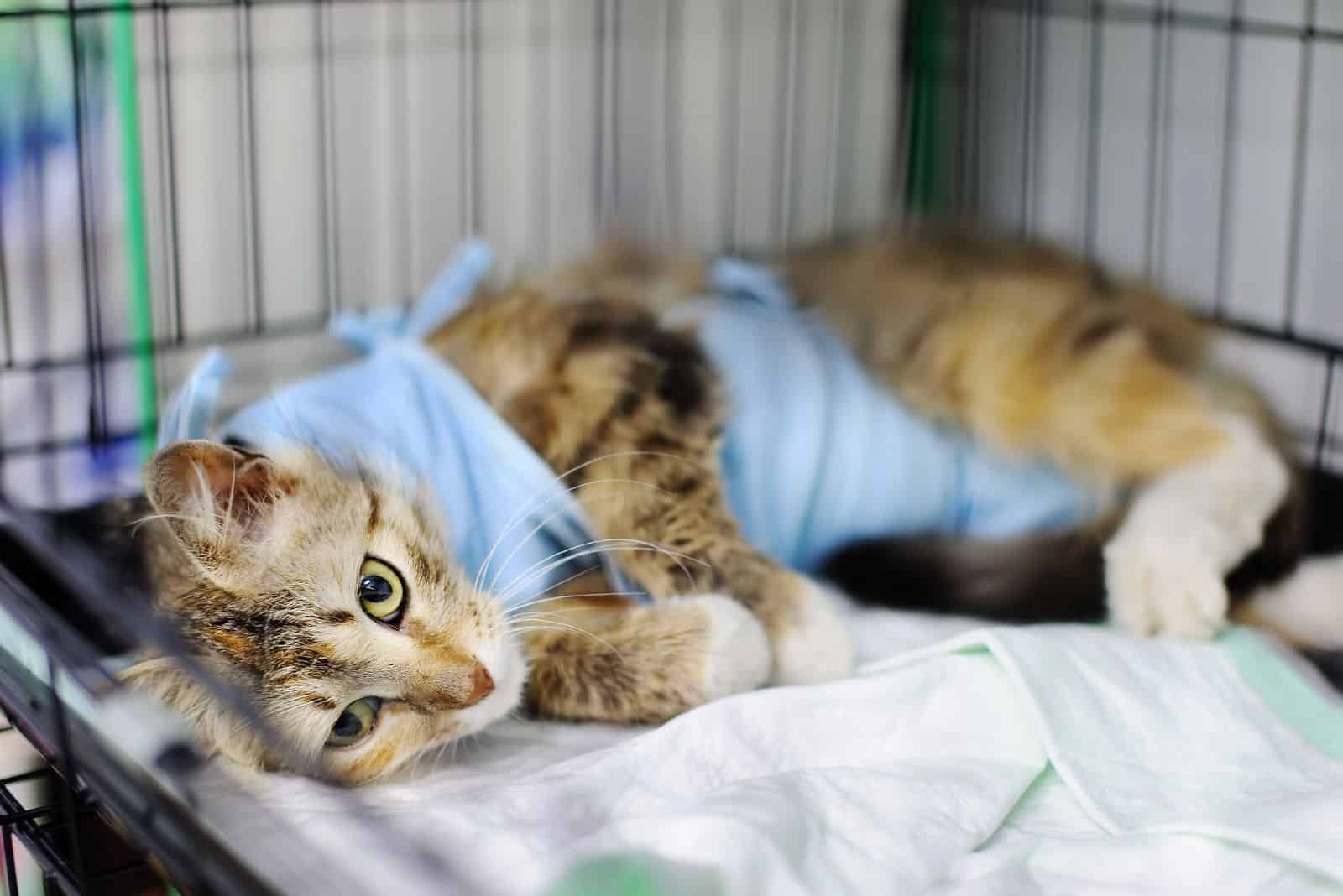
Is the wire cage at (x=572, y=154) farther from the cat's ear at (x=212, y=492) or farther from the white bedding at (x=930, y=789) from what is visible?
the white bedding at (x=930, y=789)

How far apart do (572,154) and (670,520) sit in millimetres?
1029

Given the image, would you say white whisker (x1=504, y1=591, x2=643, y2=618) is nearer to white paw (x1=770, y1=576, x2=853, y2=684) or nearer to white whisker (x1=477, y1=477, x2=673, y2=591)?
white whisker (x1=477, y1=477, x2=673, y2=591)

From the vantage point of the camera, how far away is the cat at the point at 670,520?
1103 millimetres

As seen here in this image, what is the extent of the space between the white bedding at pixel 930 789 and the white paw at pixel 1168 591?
1.2 inches

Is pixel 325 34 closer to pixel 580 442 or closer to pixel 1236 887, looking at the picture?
pixel 580 442

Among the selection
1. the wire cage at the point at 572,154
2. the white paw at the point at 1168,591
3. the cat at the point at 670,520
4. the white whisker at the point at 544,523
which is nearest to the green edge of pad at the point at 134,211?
the wire cage at the point at 572,154

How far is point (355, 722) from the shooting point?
1130 millimetres

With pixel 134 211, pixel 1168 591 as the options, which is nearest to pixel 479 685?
pixel 1168 591

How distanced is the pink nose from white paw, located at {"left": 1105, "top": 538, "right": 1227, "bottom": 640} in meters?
0.64

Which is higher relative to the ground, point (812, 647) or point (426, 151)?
point (426, 151)

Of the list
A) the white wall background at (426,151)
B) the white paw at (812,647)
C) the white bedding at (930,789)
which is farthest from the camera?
the white wall background at (426,151)

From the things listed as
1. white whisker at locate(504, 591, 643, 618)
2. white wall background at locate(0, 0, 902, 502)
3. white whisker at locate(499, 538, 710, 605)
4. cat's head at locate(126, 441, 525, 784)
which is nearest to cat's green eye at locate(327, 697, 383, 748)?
cat's head at locate(126, 441, 525, 784)

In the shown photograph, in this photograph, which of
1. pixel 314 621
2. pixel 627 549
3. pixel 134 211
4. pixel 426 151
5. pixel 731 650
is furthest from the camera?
pixel 426 151

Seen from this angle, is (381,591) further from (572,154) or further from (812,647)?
(572,154)
